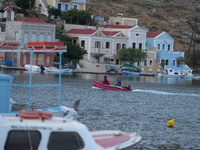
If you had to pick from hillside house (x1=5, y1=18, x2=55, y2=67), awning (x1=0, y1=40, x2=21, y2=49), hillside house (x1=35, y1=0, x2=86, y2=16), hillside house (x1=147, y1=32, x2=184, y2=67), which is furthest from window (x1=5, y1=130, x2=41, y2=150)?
hillside house (x1=35, y1=0, x2=86, y2=16)

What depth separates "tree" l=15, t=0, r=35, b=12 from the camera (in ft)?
346

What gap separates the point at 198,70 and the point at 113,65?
76.2ft

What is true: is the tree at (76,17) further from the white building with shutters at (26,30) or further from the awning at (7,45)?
the awning at (7,45)

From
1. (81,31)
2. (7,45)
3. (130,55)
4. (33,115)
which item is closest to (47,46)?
(7,45)

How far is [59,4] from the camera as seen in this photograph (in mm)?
117375

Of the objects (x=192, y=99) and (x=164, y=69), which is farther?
(x=164, y=69)

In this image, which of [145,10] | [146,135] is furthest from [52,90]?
[145,10]

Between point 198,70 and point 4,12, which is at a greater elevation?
point 4,12

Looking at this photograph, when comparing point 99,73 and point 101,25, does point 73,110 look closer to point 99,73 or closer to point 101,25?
point 99,73

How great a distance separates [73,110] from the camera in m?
25.0

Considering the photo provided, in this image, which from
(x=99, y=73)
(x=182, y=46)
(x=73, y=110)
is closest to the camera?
(x=73, y=110)

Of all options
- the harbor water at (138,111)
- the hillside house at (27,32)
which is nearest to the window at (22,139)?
the harbor water at (138,111)

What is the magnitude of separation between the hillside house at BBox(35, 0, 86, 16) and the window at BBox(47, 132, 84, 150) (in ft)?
314

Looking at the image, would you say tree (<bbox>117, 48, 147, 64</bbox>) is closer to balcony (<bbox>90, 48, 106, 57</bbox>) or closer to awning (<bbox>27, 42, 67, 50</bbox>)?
balcony (<bbox>90, 48, 106, 57</bbox>)
